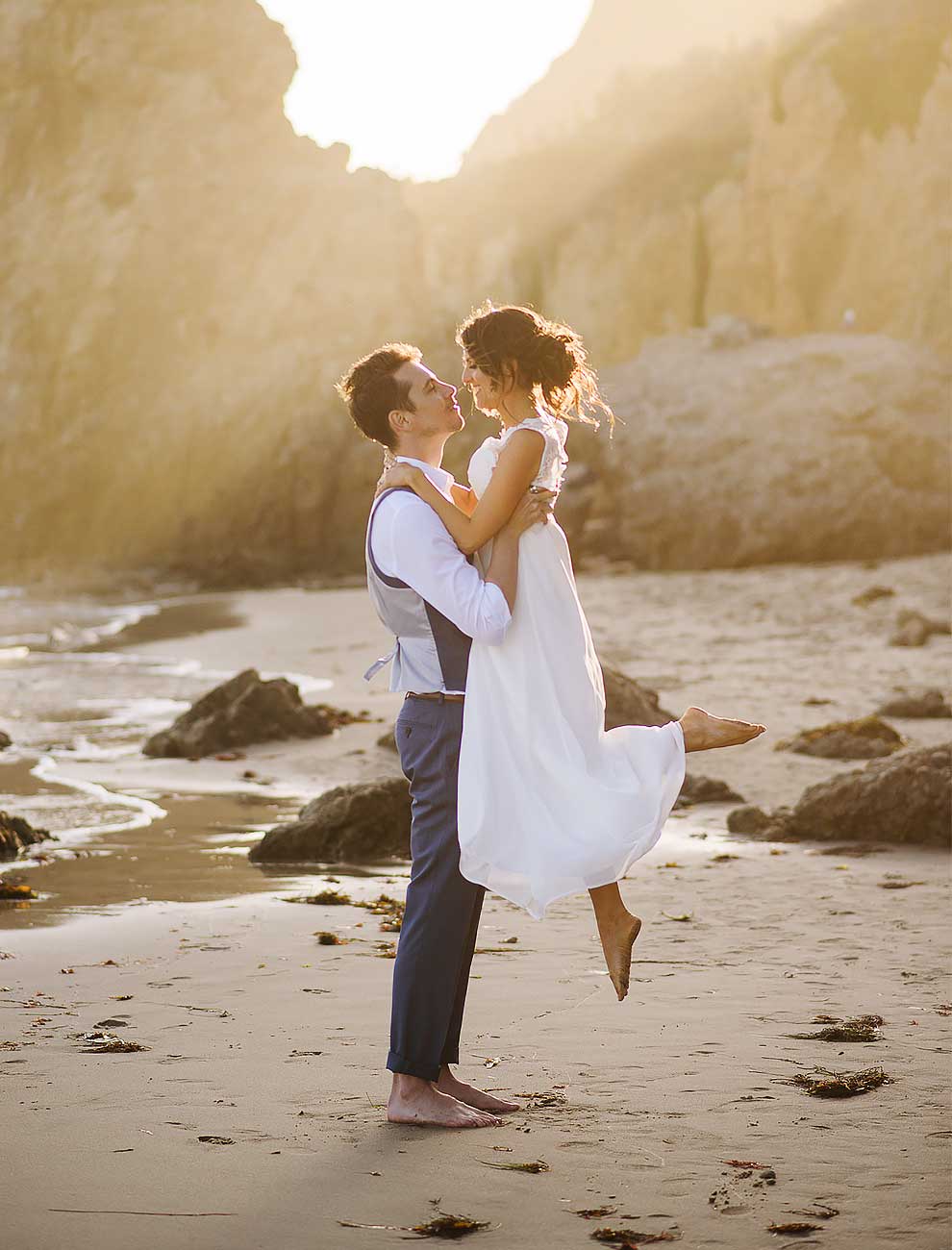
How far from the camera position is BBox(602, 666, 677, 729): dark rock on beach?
34.1 ft

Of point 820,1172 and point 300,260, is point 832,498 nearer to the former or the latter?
point 300,260

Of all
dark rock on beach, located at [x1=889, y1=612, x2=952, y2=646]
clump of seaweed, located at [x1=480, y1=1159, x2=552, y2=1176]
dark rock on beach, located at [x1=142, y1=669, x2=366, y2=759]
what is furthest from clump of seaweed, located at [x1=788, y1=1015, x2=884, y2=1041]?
dark rock on beach, located at [x1=889, y1=612, x2=952, y2=646]

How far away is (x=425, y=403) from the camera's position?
12.4ft

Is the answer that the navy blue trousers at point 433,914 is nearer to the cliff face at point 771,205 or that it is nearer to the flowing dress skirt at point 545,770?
the flowing dress skirt at point 545,770

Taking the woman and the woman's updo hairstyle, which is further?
the woman's updo hairstyle

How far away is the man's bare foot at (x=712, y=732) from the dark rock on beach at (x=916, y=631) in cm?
1325

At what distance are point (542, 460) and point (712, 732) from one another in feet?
2.57

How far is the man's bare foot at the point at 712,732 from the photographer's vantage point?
12.3 ft

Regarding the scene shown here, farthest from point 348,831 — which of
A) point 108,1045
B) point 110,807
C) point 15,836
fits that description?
point 108,1045

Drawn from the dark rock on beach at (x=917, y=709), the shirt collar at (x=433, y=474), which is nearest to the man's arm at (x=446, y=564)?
→ the shirt collar at (x=433, y=474)

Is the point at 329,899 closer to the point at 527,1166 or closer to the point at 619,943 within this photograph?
the point at 619,943

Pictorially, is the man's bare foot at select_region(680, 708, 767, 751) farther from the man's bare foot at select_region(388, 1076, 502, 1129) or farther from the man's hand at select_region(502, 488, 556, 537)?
the man's bare foot at select_region(388, 1076, 502, 1129)

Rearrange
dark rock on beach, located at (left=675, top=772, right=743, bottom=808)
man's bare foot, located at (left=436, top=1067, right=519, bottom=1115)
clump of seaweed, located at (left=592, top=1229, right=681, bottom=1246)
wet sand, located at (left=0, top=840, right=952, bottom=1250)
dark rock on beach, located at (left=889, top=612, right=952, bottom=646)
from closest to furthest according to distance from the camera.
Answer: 1. clump of seaweed, located at (left=592, top=1229, right=681, bottom=1246)
2. wet sand, located at (left=0, top=840, right=952, bottom=1250)
3. man's bare foot, located at (left=436, top=1067, right=519, bottom=1115)
4. dark rock on beach, located at (left=675, top=772, right=743, bottom=808)
5. dark rock on beach, located at (left=889, top=612, right=952, bottom=646)

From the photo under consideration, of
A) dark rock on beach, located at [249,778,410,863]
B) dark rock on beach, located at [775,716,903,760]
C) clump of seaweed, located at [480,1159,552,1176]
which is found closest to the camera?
clump of seaweed, located at [480,1159,552,1176]
